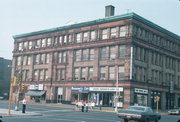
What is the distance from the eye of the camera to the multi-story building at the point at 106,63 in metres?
50.8

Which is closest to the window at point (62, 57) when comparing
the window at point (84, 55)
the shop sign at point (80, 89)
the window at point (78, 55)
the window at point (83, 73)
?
the window at point (78, 55)

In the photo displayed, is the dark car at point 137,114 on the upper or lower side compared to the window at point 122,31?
lower

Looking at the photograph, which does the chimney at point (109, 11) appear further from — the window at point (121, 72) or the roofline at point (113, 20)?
the window at point (121, 72)

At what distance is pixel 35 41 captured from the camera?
68750 mm

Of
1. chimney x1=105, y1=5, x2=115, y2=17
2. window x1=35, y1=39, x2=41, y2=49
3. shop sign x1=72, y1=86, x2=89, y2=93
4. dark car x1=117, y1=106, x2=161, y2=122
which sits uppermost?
chimney x1=105, y1=5, x2=115, y2=17

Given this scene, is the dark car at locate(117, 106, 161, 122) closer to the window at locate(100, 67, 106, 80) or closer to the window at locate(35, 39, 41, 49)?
the window at locate(100, 67, 106, 80)

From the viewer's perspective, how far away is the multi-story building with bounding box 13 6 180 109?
50750 millimetres

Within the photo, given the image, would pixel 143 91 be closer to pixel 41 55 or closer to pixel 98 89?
pixel 98 89

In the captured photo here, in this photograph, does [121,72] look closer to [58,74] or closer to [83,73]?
[83,73]

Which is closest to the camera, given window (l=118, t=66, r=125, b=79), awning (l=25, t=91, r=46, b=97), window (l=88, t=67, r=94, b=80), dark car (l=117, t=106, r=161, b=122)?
dark car (l=117, t=106, r=161, b=122)

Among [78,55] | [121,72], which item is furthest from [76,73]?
[121,72]

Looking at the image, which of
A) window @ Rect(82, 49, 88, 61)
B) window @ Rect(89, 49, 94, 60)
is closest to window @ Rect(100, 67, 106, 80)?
window @ Rect(89, 49, 94, 60)

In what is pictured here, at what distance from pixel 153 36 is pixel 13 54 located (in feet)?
122

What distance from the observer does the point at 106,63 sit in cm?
5319
